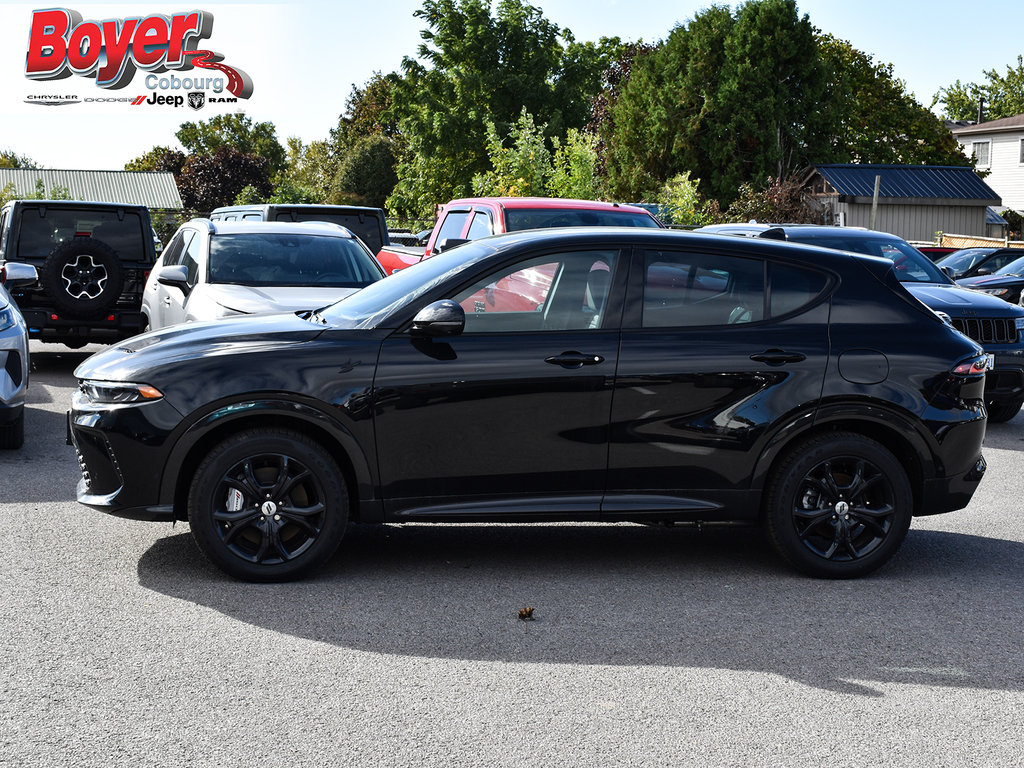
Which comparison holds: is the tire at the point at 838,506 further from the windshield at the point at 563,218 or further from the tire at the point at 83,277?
the tire at the point at 83,277

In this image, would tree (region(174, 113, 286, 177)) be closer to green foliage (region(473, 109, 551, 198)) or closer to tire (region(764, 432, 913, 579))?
green foliage (region(473, 109, 551, 198))

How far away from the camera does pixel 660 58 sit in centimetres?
4662

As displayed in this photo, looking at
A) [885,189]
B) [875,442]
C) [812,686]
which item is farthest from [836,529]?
[885,189]

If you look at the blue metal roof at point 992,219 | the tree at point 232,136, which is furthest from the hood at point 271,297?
the tree at point 232,136

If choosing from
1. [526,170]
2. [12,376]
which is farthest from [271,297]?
[526,170]

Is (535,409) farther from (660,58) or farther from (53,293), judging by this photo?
(660,58)

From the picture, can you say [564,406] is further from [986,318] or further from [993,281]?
[993,281]

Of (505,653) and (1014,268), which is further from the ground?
(1014,268)

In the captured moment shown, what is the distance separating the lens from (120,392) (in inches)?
224

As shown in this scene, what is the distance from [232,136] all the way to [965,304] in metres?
115

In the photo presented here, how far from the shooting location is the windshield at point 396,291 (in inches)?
233

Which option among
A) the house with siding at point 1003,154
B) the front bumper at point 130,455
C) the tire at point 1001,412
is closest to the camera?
the front bumper at point 130,455

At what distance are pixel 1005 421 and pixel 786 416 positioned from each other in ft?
22.9

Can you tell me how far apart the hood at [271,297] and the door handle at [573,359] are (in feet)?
13.6
